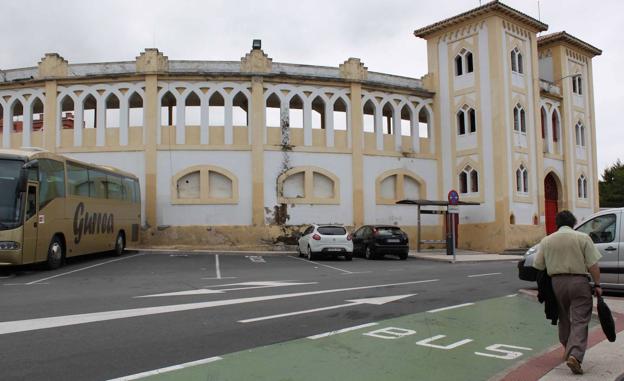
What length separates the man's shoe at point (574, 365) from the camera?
17.6ft

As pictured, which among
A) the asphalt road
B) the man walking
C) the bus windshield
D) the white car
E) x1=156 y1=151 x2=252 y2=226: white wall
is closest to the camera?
the man walking

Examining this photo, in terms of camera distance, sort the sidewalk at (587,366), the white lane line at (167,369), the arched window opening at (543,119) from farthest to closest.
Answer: the arched window opening at (543,119) → the sidewalk at (587,366) → the white lane line at (167,369)

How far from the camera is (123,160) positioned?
27500 millimetres

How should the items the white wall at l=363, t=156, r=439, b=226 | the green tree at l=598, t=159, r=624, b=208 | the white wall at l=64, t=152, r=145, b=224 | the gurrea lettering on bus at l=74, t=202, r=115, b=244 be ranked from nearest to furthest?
the gurrea lettering on bus at l=74, t=202, r=115, b=244
the white wall at l=64, t=152, r=145, b=224
the white wall at l=363, t=156, r=439, b=226
the green tree at l=598, t=159, r=624, b=208

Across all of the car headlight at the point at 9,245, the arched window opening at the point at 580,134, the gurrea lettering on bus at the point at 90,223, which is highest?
the arched window opening at the point at 580,134

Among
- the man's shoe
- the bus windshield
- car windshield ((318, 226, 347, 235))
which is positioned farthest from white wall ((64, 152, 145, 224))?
the man's shoe

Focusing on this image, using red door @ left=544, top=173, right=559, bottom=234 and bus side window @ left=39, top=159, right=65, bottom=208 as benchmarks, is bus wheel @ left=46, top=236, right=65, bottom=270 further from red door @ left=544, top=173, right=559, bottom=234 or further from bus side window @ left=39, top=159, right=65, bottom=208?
red door @ left=544, top=173, right=559, bottom=234

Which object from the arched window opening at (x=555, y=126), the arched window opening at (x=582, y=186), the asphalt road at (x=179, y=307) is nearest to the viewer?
the asphalt road at (x=179, y=307)

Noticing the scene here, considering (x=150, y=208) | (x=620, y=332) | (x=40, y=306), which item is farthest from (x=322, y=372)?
(x=150, y=208)

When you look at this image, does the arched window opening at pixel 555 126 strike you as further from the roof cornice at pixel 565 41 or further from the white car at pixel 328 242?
the white car at pixel 328 242

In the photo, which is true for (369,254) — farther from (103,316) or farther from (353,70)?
(103,316)

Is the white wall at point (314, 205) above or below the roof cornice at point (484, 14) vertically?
below

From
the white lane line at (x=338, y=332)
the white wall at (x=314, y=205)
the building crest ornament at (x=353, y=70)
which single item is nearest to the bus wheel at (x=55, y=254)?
the white wall at (x=314, y=205)

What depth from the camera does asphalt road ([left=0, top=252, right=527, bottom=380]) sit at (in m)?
6.08
